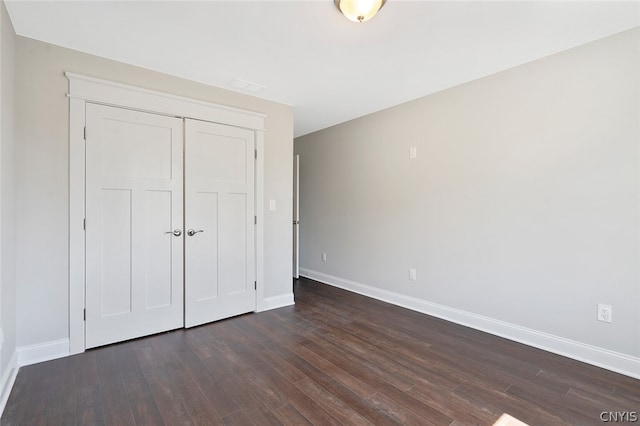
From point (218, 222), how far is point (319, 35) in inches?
78.8

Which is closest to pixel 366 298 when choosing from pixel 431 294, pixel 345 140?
pixel 431 294

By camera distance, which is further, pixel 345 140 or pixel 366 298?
pixel 345 140

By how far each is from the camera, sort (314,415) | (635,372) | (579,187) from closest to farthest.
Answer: (314,415)
(635,372)
(579,187)

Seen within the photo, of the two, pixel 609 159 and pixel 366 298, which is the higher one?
pixel 609 159

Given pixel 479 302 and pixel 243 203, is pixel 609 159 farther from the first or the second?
pixel 243 203

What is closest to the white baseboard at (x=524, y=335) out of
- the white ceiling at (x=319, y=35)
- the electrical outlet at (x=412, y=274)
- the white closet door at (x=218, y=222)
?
the electrical outlet at (x=412, y=274)

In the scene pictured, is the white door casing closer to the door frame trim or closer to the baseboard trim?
the door frame trim

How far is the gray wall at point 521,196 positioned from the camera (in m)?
2.26

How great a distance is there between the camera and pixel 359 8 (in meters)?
1.86

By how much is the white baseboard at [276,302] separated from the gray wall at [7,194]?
2.05 m

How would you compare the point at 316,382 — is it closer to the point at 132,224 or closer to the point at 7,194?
the point at 132,224

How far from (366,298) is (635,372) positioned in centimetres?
248

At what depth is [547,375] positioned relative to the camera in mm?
2207

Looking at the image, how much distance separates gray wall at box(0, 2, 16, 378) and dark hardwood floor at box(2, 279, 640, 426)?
1.33 ft
